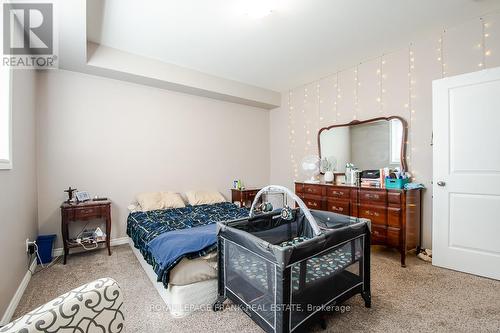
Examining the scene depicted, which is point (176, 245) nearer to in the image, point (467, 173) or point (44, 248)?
point (44, 248)

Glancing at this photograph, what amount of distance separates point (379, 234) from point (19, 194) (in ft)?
12.3

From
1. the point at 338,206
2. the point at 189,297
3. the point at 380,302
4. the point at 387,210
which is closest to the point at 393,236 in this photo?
the point at 387,210

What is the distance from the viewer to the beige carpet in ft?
5.39

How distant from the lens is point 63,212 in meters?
2.68

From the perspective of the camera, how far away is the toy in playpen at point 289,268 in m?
1.30

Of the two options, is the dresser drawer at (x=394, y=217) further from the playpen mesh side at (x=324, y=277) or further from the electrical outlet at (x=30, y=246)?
the electrical outlet at (x=30, y=246)

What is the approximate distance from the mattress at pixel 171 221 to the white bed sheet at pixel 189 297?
2.7 inches

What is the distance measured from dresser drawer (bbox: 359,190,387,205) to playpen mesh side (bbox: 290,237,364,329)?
1.20 meters

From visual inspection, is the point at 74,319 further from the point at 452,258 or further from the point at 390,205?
the point at 452,258

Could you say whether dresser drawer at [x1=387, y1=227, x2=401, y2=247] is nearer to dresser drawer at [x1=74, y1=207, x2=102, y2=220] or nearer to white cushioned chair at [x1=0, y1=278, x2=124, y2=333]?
white cushioned chair at [x1=0, y1=278, x2=124, y2=333]

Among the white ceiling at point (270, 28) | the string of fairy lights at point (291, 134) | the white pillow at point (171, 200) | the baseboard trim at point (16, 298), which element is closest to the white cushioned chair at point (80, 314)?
the baseboard trim at point (16, 298)

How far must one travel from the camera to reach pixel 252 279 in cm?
153

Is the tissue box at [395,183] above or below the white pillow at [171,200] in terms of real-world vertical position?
above

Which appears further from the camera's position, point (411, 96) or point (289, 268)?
point (411, 96)
